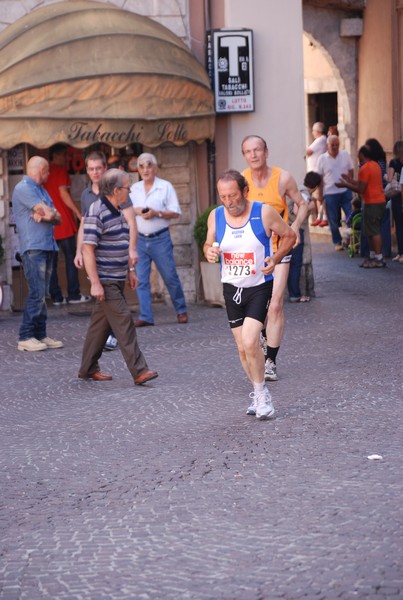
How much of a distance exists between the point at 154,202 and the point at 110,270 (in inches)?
148

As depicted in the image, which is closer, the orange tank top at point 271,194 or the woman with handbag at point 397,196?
the orange tank top at point 271,194

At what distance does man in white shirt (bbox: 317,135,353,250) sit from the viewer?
22.7 meters

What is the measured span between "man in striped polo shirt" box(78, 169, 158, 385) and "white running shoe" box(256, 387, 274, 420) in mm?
1763

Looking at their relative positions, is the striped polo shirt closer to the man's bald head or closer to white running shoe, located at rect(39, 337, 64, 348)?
the man's bald head

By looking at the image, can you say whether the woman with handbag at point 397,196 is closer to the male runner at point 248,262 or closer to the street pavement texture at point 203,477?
the street pavement texture at point 203,477

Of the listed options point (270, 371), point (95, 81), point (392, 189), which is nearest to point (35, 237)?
point (95, 81)

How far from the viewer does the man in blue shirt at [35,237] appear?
12977 mm

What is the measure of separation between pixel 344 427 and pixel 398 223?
478 inches

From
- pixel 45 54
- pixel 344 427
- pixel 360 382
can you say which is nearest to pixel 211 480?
pixel 344 427

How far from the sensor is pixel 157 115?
15641 mm

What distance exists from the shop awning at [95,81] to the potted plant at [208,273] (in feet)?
3.22

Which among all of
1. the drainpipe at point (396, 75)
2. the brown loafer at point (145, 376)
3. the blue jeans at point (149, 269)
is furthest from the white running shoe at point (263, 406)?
the drainpipe at point (396, 75)

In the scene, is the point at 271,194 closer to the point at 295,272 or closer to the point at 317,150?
the point at 295,272

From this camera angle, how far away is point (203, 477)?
25.0 ft
